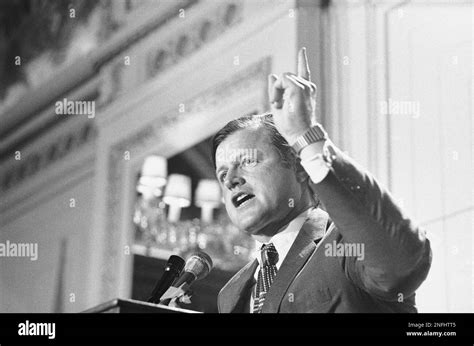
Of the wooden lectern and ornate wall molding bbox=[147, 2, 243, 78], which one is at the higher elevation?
ornate wall molding bbox=[147, 2, 243, 78]

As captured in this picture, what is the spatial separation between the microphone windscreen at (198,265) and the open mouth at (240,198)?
18cm

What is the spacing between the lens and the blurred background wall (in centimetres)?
402

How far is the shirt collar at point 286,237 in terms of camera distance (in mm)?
3160

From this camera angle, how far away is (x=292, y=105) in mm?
2840

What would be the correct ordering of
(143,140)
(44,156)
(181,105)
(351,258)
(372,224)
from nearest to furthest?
(372,224) → (351,258) → (181,105) → (143,140) → (44,156)

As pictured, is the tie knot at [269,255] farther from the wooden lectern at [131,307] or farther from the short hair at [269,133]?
the wooden lectern at [131,307]

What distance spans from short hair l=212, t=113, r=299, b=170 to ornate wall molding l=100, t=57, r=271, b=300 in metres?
1.31

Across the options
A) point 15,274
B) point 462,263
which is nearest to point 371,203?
point 462,263

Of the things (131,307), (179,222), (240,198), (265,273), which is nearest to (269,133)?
(240,198)

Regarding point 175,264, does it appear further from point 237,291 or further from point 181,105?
point 181,105

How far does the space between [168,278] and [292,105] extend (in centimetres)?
66

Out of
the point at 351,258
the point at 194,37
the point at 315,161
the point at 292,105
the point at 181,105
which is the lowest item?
the point at 351,258

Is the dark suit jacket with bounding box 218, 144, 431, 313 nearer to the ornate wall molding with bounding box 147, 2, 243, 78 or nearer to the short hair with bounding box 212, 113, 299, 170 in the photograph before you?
the short hair with bounding box 212, 113, 299, 170

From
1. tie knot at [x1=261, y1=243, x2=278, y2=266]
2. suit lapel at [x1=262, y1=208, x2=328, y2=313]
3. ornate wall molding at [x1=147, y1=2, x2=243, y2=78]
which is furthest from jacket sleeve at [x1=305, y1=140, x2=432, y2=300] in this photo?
ornate wall molding at [x1=147, y1=2, x2=243, y2=78]
